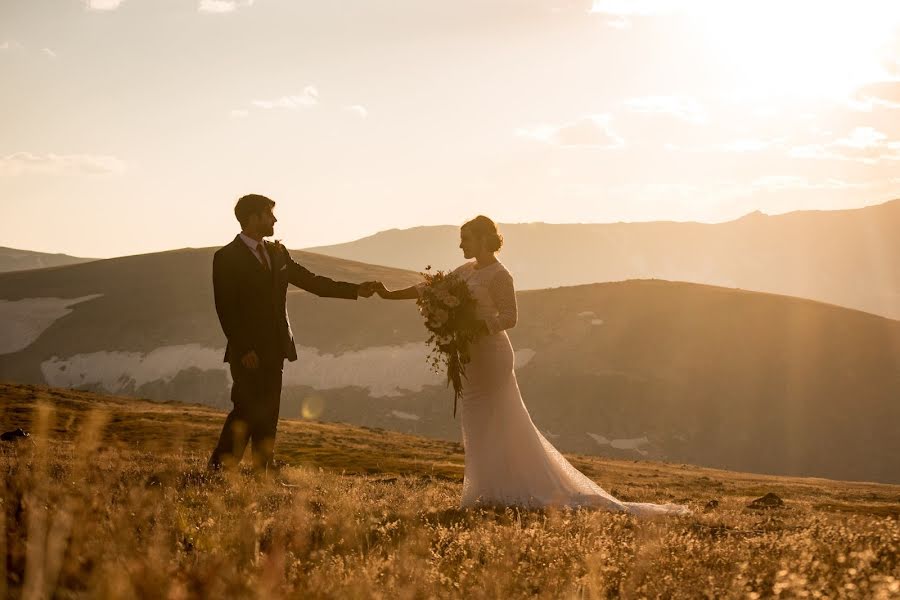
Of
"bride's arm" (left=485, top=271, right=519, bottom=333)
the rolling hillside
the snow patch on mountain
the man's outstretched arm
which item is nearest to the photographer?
"bride's arm" (left=485, top=271, right=519, bottom=333)

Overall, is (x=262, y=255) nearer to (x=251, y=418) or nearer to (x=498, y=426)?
(x=251, y=418)

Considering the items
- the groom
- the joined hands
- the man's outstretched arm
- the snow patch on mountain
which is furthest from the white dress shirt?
the snow patch on mountain

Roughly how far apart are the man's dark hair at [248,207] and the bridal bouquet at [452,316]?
92.6 inches

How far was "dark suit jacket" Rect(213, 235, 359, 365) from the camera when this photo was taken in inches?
447

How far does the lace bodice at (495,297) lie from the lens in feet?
38.4

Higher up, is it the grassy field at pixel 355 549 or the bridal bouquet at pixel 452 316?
the bridal bouquet at pixel 452 316

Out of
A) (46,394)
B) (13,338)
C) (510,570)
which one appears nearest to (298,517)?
(510,570)

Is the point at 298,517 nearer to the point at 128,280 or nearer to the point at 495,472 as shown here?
the point at 495,472

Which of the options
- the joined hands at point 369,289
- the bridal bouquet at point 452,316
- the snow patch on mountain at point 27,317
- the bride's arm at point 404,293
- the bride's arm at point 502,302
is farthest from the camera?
the snow patch on mountain at point 27,317

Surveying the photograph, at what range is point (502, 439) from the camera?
11.7m

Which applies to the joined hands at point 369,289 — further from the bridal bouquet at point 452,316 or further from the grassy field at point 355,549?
the grassy field at point 355,549

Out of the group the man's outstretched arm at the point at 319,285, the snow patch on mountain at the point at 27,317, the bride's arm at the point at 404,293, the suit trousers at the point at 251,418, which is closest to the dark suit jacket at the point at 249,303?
the suit trousers at the point at 251,418

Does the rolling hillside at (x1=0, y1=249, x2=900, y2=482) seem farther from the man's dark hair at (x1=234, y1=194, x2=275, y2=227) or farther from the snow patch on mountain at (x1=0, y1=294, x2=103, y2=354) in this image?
the man's dark hair at (x1=234, y1=194, x2=275, y2=227)

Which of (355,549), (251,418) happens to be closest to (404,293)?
(251,418)
